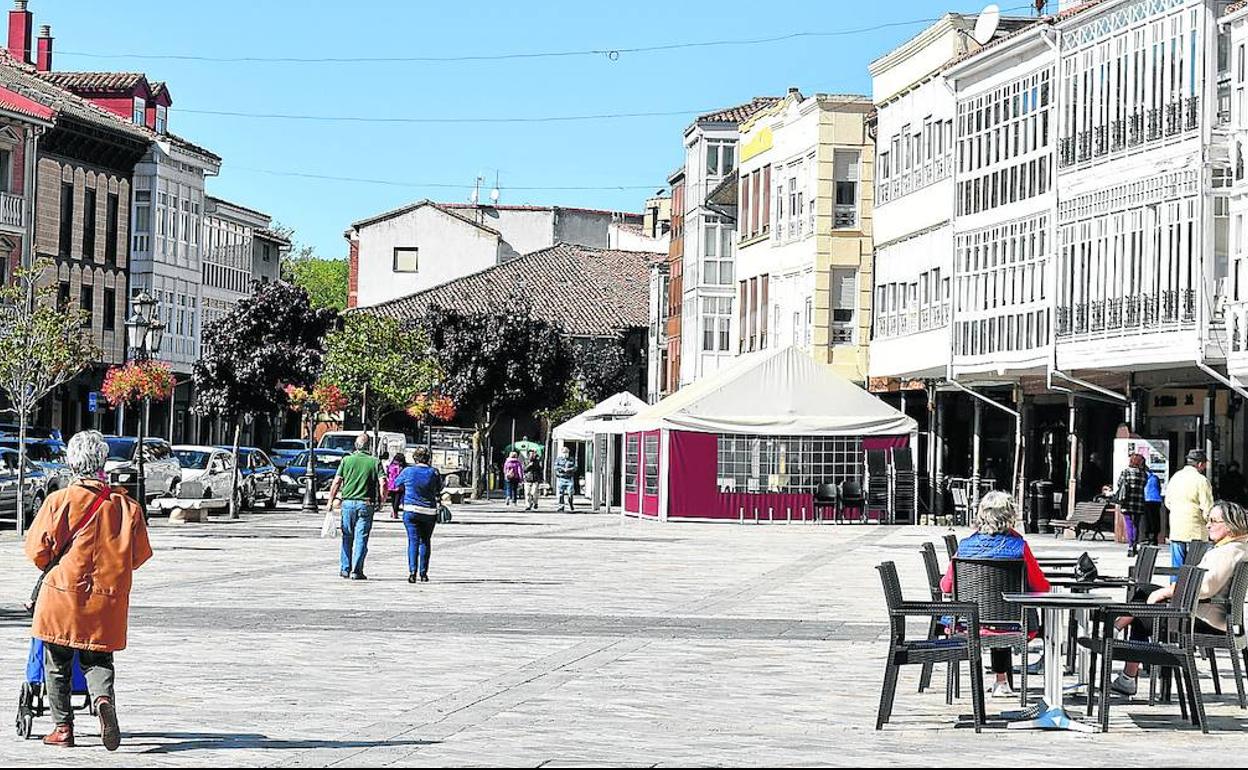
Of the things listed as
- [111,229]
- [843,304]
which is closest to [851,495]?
[843,304]

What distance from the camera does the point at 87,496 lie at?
37.7 feet

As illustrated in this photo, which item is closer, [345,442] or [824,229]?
[824,229]

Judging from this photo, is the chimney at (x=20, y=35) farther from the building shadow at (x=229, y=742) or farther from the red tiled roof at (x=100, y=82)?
the building shadow at (x=229, y=742)

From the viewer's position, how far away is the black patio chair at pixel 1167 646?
12.8m

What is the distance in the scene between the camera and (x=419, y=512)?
25938 millimetres

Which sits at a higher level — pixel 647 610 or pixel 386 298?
pixel 386 298

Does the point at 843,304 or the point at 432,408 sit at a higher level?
the point at 843,304

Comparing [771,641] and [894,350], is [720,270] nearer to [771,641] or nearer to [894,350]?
[894,350]

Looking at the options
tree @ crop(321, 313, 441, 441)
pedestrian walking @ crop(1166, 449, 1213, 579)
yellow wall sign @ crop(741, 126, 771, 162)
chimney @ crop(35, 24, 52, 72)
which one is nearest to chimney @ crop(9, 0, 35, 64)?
chimney @ crop(35, 24, 52, 72)

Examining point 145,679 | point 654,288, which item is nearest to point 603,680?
point 145,679

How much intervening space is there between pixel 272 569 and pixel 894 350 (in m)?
28.8

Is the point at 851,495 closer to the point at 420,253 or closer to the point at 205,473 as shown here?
the point at 205,473

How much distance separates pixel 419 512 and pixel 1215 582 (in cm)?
1309

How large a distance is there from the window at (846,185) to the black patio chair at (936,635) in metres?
43.9
